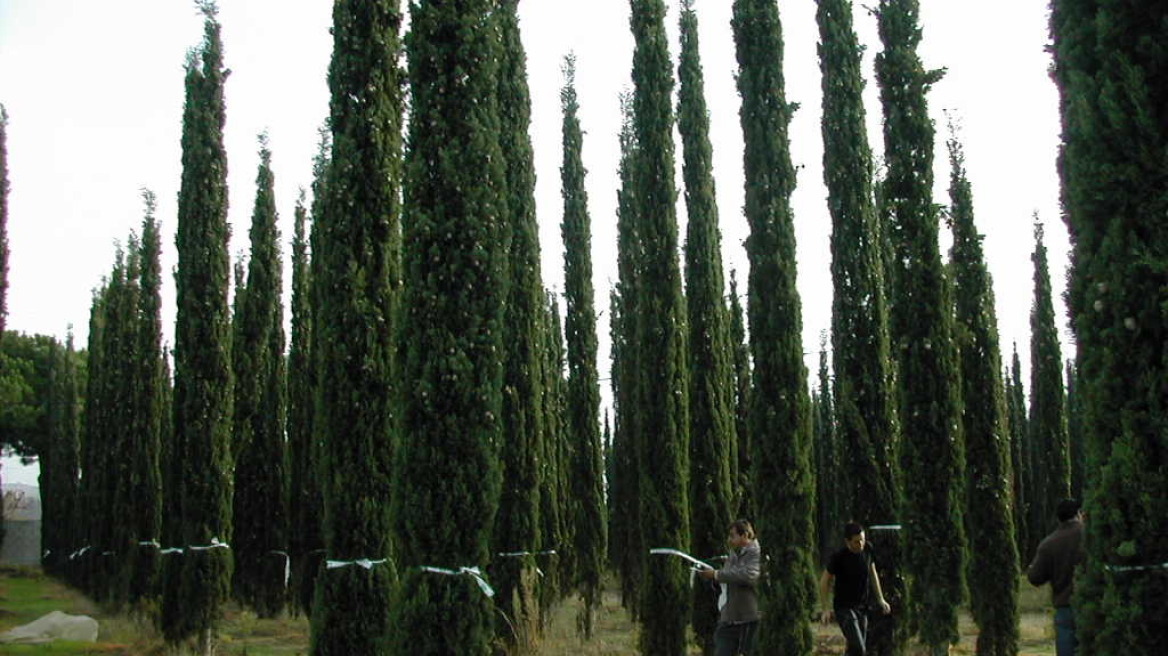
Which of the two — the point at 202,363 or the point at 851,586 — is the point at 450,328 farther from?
the point at 202,363

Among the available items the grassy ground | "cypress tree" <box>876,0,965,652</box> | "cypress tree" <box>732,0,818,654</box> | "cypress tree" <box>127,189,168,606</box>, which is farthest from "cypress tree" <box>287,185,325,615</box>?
"cypress tree" <box>876,0,965,652</box>

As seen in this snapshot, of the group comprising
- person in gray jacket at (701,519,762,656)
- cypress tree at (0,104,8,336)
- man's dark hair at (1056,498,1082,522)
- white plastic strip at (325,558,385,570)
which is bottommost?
person in gray jacket at (701,519,762,656)

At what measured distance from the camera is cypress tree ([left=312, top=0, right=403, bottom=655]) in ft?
32.5

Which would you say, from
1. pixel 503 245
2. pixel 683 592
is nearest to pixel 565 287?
pixel 683 592

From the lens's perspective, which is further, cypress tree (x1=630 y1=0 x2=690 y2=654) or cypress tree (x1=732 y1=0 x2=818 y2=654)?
cypress tree (x1=630 y1=0 x2=690 y2=654)

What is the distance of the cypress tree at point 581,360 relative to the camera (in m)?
19.6

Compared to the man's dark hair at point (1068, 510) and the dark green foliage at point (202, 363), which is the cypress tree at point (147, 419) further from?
the man's dark hair at point (1068, 510)

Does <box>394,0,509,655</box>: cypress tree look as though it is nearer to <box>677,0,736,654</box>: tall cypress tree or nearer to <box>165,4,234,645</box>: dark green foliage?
<box>677,0,736,654</box>: tall cypress tree

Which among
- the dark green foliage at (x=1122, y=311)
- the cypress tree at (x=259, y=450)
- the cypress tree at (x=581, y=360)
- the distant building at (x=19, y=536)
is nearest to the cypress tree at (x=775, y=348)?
the dark green foliage at (x=1122, y=311)

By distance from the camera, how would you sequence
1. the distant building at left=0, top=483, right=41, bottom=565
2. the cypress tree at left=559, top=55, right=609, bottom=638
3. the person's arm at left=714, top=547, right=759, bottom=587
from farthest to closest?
1. the distant building at left=0, top=483, right=41, bottom=565
2. the cypress tree at left=559, top=55, right=609, bottom=638
3. the person's arm at left=714, top=547, right=759, bottom=587

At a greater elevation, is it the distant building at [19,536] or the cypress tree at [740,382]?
the cypress tree at [740,382]

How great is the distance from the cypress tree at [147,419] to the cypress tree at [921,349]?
14.7 metres

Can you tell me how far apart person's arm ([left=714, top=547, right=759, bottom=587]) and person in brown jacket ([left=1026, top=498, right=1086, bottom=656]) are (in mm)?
2372

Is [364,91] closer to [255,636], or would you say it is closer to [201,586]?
[201,586]
